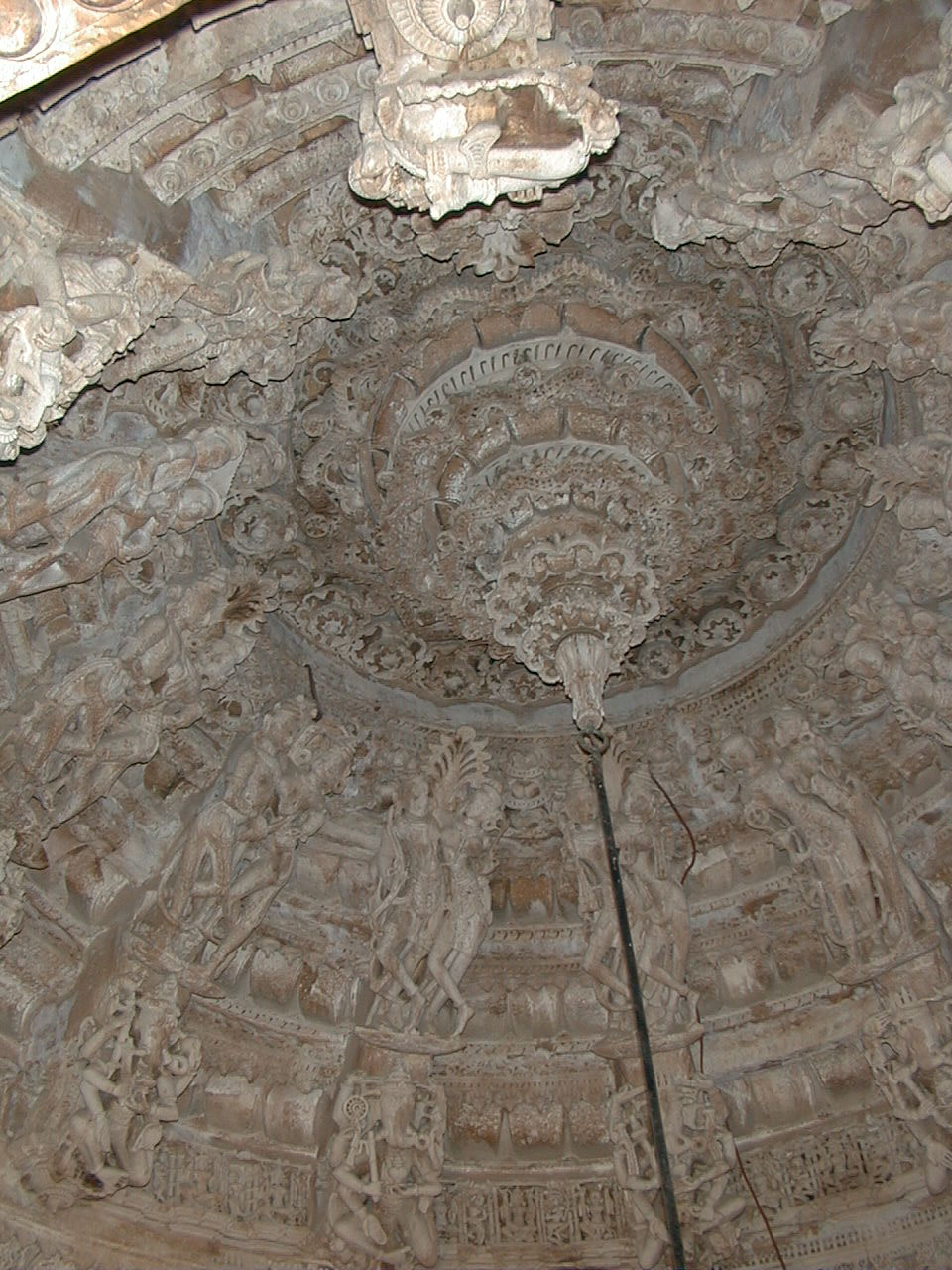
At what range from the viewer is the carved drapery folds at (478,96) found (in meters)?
4.85

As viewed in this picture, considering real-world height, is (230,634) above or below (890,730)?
above

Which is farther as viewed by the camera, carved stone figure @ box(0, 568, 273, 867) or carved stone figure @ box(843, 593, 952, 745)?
carved stone figure @ box(843, 593, 952, 745)

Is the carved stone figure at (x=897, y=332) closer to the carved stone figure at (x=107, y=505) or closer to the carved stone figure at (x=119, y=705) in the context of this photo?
the carved stone figure at (x=107, y=505)

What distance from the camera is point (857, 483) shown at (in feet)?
30.8

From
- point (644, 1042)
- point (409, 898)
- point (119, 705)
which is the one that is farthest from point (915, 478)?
point (119, 705)

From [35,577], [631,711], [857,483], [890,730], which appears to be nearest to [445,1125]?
[631,711]

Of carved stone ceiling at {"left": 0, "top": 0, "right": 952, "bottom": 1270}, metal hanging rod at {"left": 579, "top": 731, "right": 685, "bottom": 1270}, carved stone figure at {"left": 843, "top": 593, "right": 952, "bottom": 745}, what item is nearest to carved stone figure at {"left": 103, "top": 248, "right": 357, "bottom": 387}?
carved stone ceiling at {"left": 0, "top": 0, "right": 952, "bottom": 1270}

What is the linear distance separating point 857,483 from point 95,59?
6.74 meters

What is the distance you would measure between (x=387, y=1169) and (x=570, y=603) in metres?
4.70

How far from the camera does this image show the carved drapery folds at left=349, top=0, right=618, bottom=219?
191 inches

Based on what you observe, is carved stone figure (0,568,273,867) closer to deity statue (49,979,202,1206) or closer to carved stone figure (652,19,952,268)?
deity statue (49,979,202,1206)

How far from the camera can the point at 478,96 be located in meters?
4.89

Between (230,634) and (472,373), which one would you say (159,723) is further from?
(472,373)

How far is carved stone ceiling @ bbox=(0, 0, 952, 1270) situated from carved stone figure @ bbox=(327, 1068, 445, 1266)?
37 millimetres
